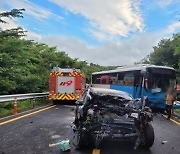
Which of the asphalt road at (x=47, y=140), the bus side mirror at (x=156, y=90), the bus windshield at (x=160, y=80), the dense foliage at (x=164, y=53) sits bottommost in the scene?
the asphalt road at (x=47, y=140)

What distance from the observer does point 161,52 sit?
55531 millimetres

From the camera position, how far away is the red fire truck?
88.0 ft

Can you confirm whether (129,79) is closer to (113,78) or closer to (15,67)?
(113,78)

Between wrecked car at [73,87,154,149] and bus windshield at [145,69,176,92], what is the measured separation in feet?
43.1

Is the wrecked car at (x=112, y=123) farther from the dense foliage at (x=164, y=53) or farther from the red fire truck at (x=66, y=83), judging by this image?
the dense foliage at (x=164, y=53)

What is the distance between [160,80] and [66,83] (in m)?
7.74

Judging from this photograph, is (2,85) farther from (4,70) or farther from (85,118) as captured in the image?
(85,118)

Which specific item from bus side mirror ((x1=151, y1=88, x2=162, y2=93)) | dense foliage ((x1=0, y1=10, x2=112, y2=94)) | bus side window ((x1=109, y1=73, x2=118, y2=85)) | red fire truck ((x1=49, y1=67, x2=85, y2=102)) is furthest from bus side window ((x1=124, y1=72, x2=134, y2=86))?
dense foliage ((x1=0, y1=10, x2=112, y2=94))

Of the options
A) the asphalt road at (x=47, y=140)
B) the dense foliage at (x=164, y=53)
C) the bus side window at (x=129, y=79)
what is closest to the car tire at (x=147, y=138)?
the asphalt road at (x=47, y=140)

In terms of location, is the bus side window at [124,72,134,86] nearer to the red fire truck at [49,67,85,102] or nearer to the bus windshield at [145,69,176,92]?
the bus windshield at [145,69,176,92]

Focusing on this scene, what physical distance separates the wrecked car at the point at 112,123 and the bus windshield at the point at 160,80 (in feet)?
43.1

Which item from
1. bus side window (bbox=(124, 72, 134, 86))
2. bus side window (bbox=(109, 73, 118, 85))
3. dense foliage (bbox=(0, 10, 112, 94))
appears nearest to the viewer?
dense foliage (bbox=(0, 10, 112, 94))

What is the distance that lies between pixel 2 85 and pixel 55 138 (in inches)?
377

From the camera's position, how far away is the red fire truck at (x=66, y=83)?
26828 millimetres
